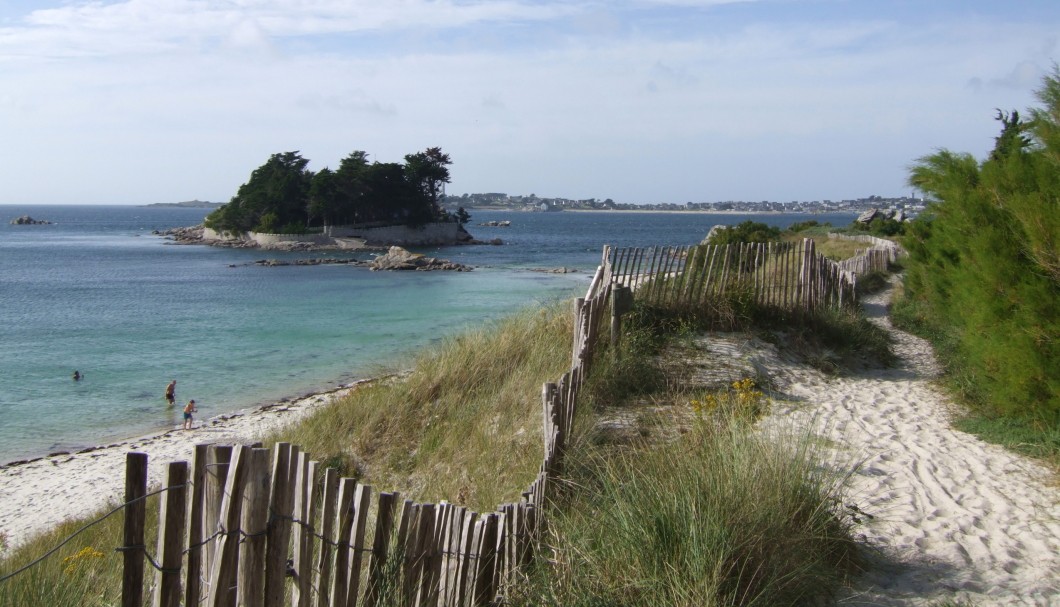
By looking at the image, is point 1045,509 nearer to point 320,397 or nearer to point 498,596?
point 498,596

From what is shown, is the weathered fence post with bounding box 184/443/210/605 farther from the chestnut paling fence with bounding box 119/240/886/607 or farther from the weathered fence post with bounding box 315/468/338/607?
Result: the weathered fence post with bounding box 315/468/338/607

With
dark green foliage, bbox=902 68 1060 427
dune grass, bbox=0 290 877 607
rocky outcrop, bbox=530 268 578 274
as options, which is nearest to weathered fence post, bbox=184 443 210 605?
dune grass, bbox=0 290 877 607

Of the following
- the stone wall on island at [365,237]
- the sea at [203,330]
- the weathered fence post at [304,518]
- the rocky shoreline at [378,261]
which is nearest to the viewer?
the weathered fence post at [304,518]

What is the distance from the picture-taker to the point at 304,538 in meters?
3.54

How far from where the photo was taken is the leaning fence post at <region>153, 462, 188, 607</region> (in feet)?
10.3

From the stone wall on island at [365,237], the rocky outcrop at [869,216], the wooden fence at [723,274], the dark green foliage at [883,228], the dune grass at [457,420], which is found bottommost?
the dune grass at [457,420]

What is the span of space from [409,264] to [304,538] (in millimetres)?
Result: 54920

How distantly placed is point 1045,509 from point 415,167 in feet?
280

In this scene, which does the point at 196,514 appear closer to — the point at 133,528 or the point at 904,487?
the point at 133,528

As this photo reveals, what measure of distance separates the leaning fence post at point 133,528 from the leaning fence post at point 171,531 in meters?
0.08

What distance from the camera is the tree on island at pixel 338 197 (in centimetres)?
8269

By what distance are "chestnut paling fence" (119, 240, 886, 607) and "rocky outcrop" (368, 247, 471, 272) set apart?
A: 52107mm

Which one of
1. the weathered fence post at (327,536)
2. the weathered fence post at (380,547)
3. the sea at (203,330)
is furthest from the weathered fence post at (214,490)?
the sea at (203,330)

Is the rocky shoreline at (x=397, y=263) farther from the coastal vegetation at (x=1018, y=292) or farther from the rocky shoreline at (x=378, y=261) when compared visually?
the coastal vegetation at (x=1018, y=292)
